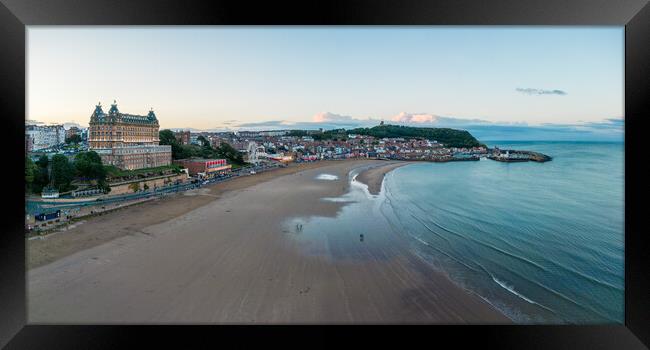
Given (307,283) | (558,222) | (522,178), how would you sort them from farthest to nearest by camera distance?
(522,178) → (558,222) → (307,283)

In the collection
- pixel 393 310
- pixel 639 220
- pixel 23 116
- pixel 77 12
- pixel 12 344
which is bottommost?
pixel 393 310

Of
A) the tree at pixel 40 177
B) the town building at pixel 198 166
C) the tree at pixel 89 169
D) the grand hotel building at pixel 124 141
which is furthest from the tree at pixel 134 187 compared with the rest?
the town building at pixel 198 166

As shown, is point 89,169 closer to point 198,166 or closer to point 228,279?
point 198,166

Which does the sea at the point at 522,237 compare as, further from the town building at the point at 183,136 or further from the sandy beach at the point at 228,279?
the town building at the point at 183,136

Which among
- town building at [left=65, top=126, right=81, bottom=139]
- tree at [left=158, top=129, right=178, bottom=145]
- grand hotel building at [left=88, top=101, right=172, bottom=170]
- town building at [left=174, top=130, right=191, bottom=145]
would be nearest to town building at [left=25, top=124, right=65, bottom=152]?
town building at [left=65, top=126, right=81, bottom=139]

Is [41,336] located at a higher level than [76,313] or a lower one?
higher

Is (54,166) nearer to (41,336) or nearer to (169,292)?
(169,292)

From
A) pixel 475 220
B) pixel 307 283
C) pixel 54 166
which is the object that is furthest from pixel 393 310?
pixel 54 166
